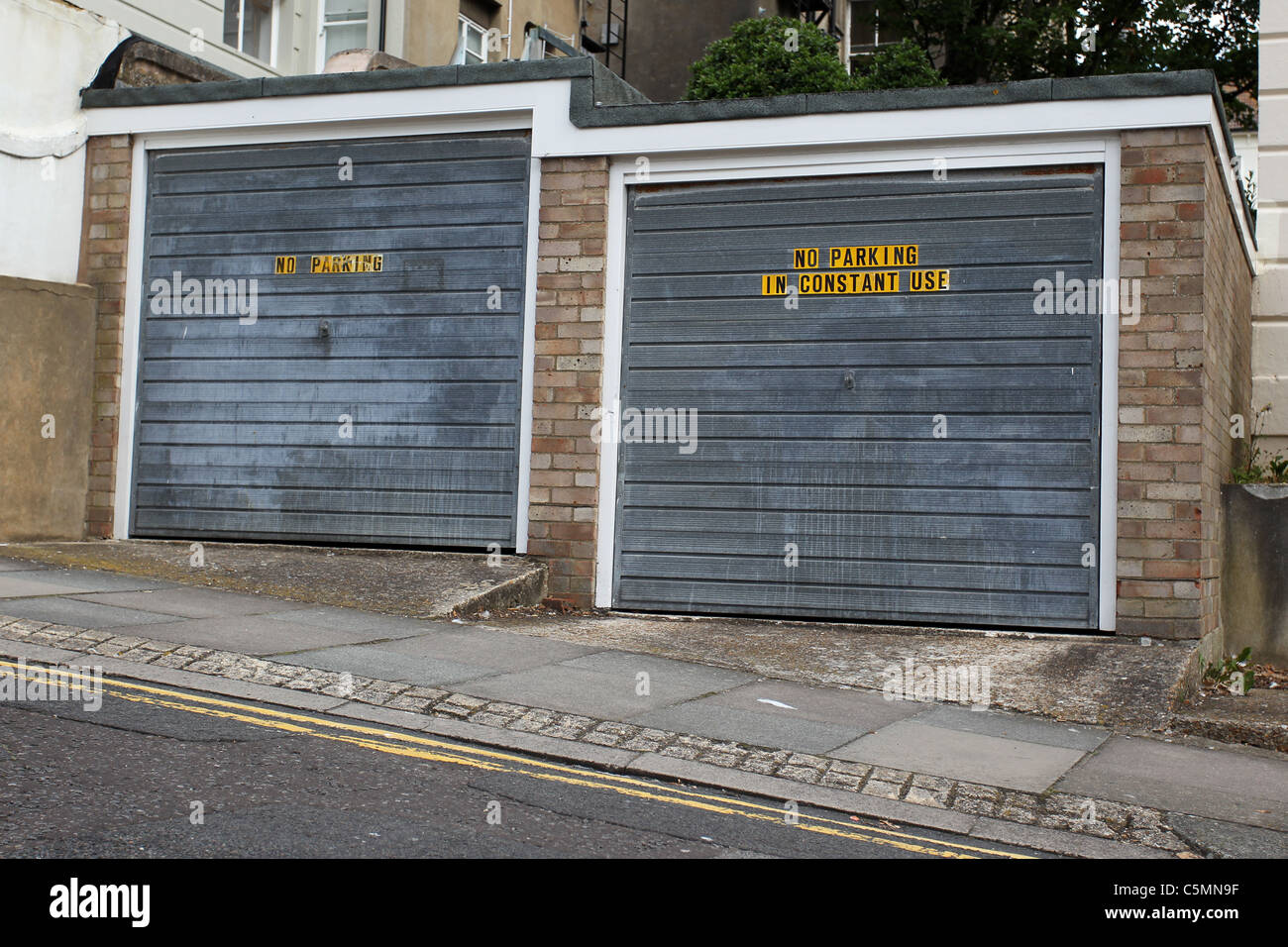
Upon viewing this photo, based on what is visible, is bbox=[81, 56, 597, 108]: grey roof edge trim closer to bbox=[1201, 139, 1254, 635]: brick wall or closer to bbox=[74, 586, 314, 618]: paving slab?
bbox=[74, 586, 314, 618]: paving slab

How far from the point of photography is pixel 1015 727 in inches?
298

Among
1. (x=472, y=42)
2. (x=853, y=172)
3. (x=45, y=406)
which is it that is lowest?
(x=45, y=406)

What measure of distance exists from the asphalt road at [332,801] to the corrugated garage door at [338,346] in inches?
209

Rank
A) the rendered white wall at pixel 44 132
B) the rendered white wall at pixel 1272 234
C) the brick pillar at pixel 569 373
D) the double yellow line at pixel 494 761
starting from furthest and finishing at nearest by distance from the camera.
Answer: the rendered white wall at pixel 1272 234 < the rendered white wall at pixel 44 132 < the brick pillar at pixel 569 373 < the double yellow line at pixel 494 761

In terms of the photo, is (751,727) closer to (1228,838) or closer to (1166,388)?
(1228,838)

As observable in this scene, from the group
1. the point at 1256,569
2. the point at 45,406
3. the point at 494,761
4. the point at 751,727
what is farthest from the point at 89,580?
the point at 1256,569

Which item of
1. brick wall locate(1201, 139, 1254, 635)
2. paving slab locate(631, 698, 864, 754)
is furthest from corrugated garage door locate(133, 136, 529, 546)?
brick wall locate(1201, 139, 1254, 635)

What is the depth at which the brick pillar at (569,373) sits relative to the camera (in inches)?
432

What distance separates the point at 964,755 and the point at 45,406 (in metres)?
9.11

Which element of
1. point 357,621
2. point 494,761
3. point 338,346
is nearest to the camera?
point 494,761

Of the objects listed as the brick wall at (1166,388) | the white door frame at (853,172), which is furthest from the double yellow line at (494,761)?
the brick wall at (1166,388)

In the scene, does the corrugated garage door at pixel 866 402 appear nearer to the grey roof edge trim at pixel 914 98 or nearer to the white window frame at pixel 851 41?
the grey roof edge trim at pixel 914 98

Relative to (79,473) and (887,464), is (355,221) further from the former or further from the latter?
(887,464)
